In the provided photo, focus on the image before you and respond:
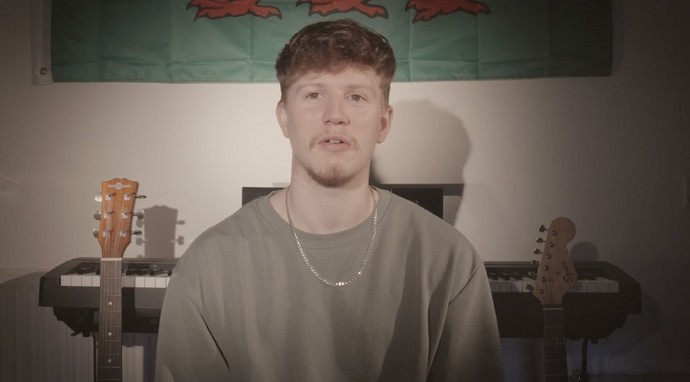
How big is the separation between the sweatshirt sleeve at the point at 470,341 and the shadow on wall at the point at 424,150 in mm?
1298

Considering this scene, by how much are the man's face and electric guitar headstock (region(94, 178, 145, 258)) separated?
3.37 ft

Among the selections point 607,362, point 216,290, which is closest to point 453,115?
point 607,362

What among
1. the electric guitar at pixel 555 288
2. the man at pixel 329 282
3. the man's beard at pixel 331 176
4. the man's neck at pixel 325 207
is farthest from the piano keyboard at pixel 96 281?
the electric guitar at pixel 555 288

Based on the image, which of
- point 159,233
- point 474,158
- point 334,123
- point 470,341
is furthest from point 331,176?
point 159,233

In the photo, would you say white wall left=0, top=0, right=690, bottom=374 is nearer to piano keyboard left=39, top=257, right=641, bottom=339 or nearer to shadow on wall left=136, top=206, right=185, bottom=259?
shadow on wall left=136, top=206, right=185, bottom=259

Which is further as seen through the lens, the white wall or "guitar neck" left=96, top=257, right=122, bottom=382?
the white wall

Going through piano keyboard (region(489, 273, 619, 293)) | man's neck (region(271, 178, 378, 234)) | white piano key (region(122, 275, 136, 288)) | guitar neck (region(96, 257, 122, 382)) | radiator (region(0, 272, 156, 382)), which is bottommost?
radiator (region(0, 272, 156, 382))

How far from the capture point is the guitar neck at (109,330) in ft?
6.41

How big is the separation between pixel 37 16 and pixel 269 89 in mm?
1313

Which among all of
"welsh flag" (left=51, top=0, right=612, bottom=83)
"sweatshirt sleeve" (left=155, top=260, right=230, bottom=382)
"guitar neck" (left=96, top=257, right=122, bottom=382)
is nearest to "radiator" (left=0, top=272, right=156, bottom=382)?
"guitar neck" (left=96, top=257, right=122, bottom=382)

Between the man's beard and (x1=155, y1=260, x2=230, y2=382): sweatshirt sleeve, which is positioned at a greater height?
the man's beard

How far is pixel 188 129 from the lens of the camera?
2604 millimetres

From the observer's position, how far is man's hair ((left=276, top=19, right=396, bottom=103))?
1.31m

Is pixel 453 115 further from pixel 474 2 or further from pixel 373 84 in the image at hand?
pixel 373 84
